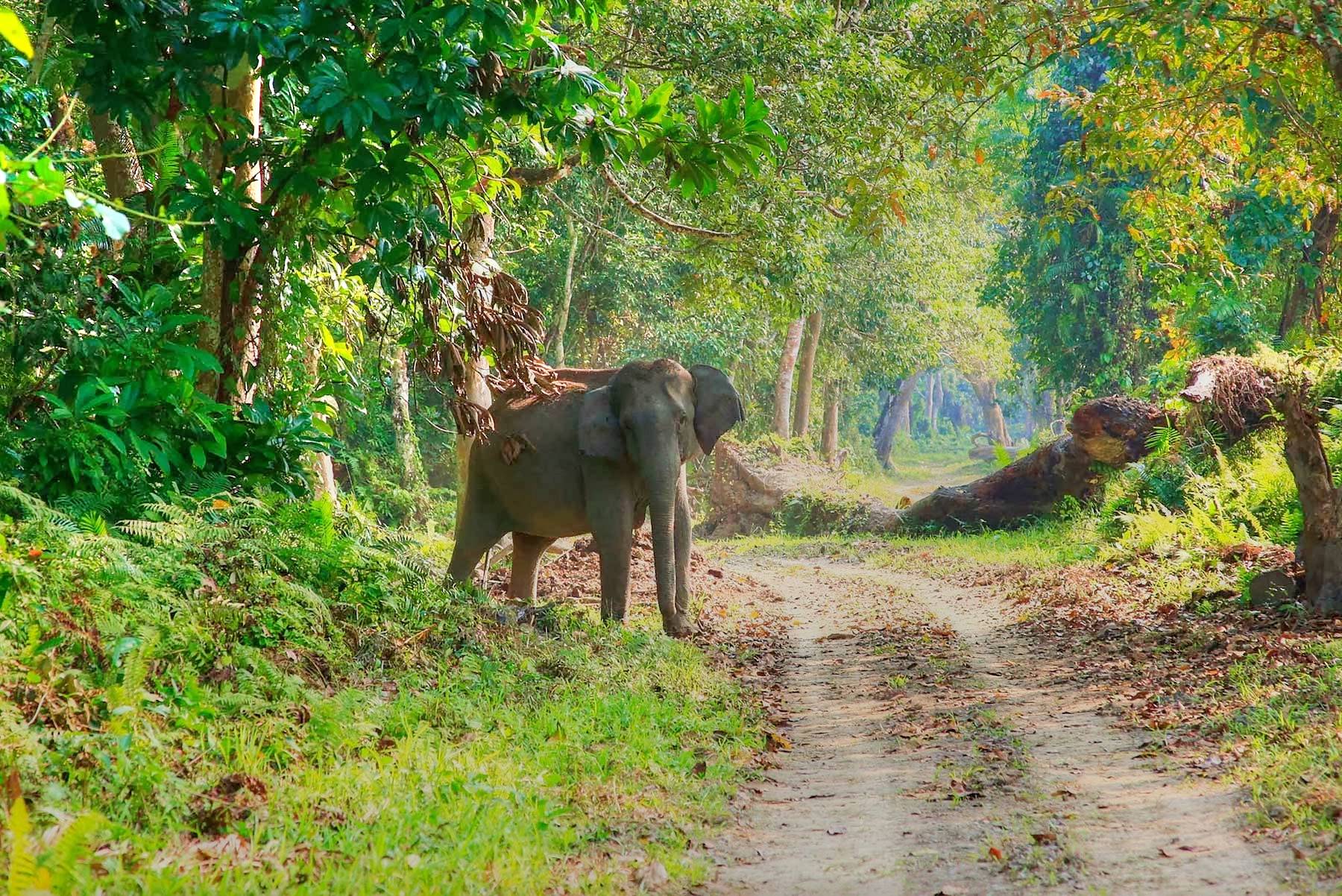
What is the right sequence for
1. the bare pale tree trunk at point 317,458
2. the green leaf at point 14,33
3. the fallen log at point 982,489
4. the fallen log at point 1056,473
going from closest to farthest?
the green leaf at point 14,33 < the bare pale tree trunk at point 317,458 < the fallen log at point 1056,473 < the fallen log at point 982,489

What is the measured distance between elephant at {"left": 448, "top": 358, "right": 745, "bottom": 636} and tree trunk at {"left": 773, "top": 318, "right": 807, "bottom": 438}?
62.9 feet

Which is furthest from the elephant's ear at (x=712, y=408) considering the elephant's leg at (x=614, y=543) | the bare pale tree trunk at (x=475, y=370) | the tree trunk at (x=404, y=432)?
the tree trunk at (x=404, y=432)

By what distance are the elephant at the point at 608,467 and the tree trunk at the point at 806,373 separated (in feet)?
71.5

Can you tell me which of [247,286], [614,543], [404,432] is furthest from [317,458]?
[404,432]

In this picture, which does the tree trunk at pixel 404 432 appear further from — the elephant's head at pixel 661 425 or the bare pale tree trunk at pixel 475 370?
the elephant's head at pixel 661 425

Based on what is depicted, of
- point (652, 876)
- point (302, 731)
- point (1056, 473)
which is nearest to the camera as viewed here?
point (652, 876)

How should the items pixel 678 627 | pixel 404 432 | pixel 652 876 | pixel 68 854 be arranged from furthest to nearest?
pixel 404 432 → pixel 678 627 → pixel 652 876 → pixel 68 854

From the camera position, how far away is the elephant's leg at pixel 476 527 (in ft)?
40.0

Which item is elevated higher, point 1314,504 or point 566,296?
point 566,296

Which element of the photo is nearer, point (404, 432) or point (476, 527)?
point (476, 527)

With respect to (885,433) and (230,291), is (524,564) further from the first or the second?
(885,433)

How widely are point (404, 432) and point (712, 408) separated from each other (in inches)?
427

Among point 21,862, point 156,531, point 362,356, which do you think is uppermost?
point 362,356

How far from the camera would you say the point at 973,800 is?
5.96 m
